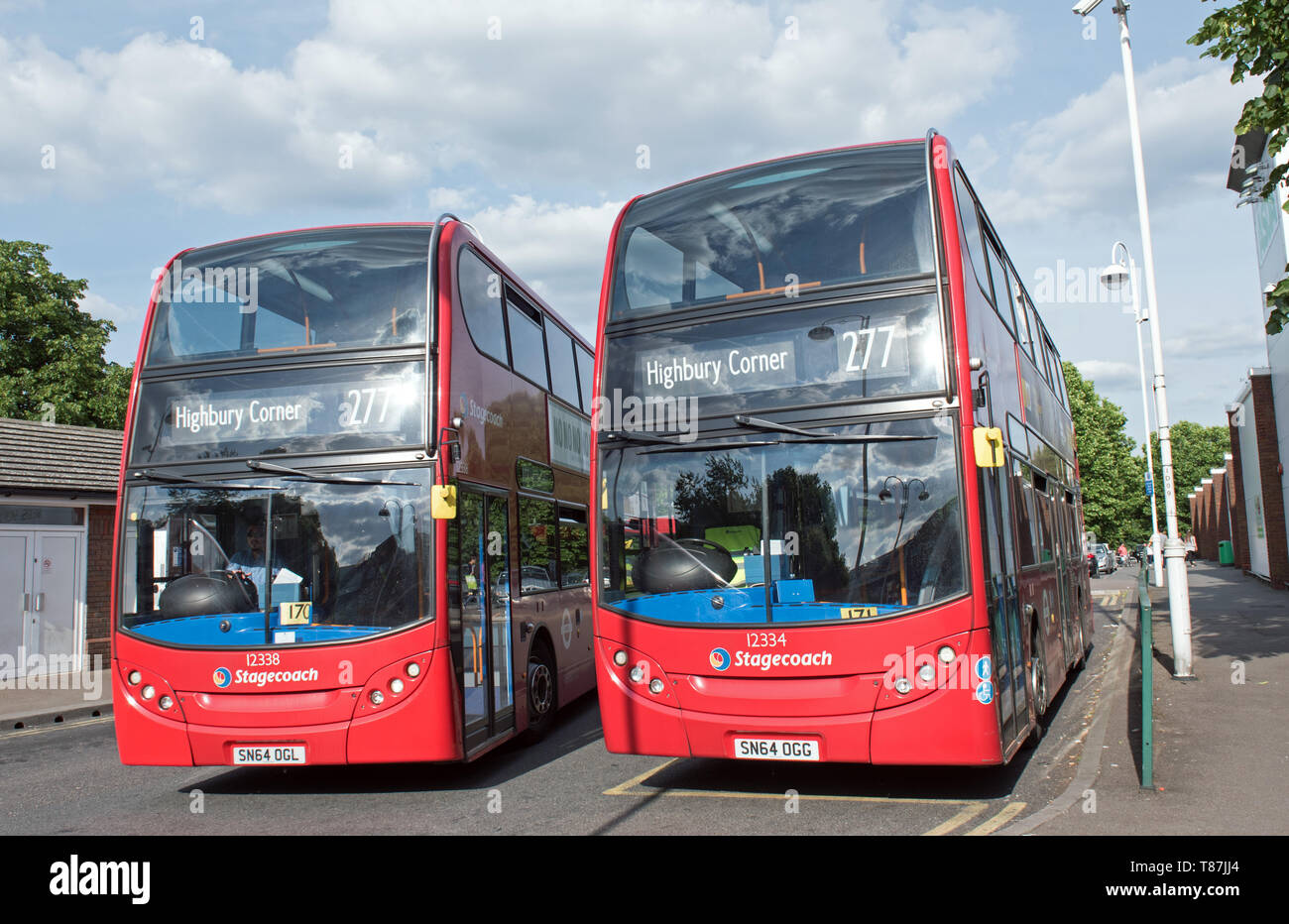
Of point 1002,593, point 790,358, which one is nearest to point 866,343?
point 790,358

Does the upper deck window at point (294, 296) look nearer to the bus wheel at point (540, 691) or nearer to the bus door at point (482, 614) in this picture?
the bus door at point (482, 614)

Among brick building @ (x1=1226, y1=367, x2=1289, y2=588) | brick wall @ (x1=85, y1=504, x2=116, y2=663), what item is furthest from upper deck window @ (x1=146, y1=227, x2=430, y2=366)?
brick building @ (x1=1226, y1=367, x2=1289, y2=588)

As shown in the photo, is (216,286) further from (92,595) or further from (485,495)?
(92,595)

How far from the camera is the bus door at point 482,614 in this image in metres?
7.71

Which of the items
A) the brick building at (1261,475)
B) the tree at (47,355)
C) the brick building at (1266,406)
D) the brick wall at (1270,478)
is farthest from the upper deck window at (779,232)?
the tree at (47,355)

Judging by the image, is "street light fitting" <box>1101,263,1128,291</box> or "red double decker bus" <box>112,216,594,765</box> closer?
"red double decker bus" <box>112,216,594,765</box>

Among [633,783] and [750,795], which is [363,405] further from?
[750,795]

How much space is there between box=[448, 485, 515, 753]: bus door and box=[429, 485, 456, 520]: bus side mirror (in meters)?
0.20

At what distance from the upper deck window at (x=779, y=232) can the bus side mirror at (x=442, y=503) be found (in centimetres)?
177

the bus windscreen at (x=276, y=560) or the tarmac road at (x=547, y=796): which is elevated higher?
the bus windscreen at (x=276, y=560)

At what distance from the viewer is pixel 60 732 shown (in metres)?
12.1

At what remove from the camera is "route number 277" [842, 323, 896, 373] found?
6706 millimetres

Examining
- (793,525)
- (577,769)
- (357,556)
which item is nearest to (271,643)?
(357,556)

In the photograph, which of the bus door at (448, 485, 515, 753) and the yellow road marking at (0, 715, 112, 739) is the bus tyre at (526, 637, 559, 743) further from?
the yellow road marking at (0, 715, 112, 739)
